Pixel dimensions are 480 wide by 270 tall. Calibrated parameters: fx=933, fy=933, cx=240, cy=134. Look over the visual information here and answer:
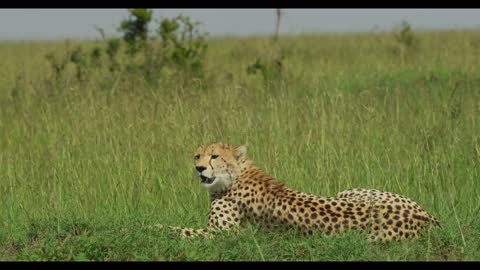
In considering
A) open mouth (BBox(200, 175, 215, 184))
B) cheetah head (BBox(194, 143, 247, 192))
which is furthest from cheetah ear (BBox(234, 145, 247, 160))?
open mouth (BBox(200, 175, 215, 184))

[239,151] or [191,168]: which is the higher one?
[239,151]

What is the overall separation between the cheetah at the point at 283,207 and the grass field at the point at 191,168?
0.33 ft

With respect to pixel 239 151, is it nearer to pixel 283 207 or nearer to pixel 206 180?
pixel 206 180

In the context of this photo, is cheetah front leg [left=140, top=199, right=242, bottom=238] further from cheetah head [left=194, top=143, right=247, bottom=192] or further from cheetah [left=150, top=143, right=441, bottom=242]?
cheetah head [left=194, top=143, right=247, bottom=192]

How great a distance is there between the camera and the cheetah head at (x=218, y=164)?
5434 mm

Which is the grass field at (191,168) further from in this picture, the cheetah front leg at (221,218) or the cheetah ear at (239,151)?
the cheetah ear at (239,151)

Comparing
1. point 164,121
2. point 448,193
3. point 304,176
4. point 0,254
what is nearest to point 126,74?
point 164,121

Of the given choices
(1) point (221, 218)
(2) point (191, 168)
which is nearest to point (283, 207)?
(1) point (221, 218)

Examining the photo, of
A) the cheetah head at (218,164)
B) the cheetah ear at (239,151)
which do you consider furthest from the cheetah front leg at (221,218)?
the cheetah ear at (239,151)

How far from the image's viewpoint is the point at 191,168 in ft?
22.9

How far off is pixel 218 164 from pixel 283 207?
1.63 ft

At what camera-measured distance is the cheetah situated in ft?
16.7
